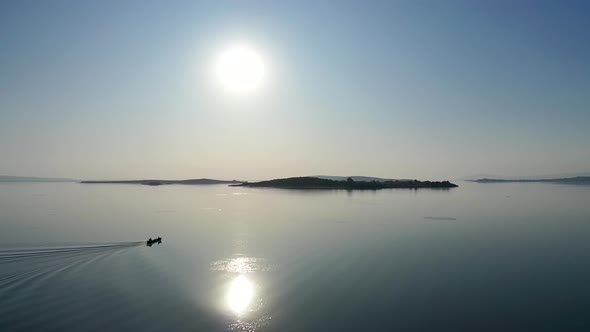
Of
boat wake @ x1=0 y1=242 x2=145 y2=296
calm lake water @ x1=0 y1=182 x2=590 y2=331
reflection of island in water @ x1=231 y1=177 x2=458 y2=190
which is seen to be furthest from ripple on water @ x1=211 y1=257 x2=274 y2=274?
reflection of island in water @ x1=231 y1=177 x2=458 y2=190

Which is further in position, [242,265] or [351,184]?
[351,184]

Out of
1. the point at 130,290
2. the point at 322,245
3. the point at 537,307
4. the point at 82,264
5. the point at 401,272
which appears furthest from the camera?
the point at 322,245

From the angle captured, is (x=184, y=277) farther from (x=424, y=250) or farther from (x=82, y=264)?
(x=424, y=250)

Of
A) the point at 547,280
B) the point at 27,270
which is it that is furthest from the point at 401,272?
the point at 27,270

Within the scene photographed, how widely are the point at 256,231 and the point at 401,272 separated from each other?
2098 cm

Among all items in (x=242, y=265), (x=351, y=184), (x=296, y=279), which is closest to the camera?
(x=296, y=279)

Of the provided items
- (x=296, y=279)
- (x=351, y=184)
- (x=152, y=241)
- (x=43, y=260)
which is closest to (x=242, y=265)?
(x=296, y=279)

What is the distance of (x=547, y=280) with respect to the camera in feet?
66.9

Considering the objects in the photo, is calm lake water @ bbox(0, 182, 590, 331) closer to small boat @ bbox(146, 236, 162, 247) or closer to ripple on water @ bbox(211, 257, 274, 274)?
ripple on water @ bbox(211, 257, 274, 274)

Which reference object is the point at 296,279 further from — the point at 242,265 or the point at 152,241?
the point at 152,241

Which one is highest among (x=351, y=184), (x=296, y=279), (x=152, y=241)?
(x=351, y=184)

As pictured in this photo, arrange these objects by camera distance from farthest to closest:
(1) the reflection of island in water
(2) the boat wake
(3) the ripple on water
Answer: (1) the reflection of island in water < (3) the ripple on water < (2) the boat wake

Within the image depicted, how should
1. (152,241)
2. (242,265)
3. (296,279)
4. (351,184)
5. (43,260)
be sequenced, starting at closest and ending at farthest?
(296,279) < (242,265) < (43,260) < (152,241) < (351,184)

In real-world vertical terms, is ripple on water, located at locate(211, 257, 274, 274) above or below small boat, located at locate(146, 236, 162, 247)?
below
